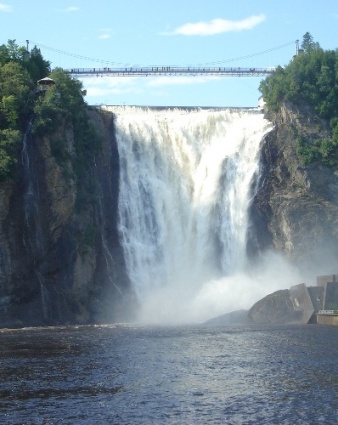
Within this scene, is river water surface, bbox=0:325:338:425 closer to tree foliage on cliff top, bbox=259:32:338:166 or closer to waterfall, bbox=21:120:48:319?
waterfall, bbox=21:120:48:319

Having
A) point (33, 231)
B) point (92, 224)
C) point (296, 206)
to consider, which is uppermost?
point (296, 206)

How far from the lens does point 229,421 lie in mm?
29547

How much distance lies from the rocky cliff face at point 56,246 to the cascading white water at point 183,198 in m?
3.01

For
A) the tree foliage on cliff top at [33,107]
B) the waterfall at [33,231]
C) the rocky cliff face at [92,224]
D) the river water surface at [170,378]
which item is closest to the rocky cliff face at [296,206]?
the rocky cliff face at [92,224]

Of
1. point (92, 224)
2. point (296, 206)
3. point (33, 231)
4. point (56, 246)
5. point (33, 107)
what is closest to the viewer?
point (33, 231)

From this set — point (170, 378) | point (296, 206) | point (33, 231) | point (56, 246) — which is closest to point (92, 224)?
point (56, 246)

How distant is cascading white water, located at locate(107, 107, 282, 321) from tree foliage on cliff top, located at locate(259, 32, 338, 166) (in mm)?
3540

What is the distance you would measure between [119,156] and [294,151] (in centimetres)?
1829

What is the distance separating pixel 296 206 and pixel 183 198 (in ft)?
36.7

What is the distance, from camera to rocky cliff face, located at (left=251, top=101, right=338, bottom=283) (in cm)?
8388

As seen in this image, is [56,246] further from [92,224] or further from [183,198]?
[183,198]

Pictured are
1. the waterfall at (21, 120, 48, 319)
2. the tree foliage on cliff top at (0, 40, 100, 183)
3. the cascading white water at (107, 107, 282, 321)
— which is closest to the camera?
the waterfall at (21, 120, 48, 319)

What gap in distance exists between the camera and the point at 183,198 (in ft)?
280

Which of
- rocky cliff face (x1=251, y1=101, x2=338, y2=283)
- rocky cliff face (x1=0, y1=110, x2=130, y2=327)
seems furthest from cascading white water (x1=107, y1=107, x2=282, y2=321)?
rocky cliff face (x1=0, y1=110, x2=130, y2=327)
